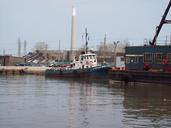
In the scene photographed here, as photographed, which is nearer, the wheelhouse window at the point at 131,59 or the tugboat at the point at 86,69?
the wheelhouse window at the point at 131,59

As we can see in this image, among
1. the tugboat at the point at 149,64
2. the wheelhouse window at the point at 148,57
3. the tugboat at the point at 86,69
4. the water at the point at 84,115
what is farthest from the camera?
the tugboat at the point at 86,69

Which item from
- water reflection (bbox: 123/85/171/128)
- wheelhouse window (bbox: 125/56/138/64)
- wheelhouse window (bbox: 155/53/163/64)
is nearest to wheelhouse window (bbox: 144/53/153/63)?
wheelhouse window (bbox: 155/53/163/64)

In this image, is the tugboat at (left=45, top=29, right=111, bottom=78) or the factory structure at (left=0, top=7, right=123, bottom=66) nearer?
the tugboat at (left=45, top=29, right=111, bottom=78)

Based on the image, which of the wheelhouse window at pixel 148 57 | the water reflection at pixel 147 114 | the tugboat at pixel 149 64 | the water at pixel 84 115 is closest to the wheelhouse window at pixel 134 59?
the tugboat at pixel 149 64

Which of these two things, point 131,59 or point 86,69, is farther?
point 86,69

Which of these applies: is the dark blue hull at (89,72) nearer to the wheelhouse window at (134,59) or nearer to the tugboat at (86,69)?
the tugboat at (86,69)

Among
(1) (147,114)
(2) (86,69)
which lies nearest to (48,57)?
(2) (86,69)

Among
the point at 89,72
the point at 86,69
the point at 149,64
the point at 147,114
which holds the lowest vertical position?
the point at 147,114

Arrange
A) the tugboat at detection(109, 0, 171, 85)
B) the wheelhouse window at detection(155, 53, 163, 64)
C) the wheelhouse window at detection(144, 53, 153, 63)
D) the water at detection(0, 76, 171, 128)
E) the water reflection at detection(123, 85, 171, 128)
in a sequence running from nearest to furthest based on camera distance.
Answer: the water at detection(0, 76, 171, 128) → the water reflection at detection(123, 85, 171, 128) → the tugboat at detection(109, 0, 171, 85) → the wheelhouse window at detection(155, 53, 163, 64) → the wheelhouse window at detection(144, 53, 153, 63)

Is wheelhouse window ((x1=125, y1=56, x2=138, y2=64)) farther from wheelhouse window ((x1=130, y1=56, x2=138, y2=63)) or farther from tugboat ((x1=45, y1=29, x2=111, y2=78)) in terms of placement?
tugboat ((x1=45, y1=29, x2=111, y2=78))

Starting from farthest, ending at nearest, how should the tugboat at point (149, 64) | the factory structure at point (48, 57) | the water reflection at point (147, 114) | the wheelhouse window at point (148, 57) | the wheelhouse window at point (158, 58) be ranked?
the factory structure at point (48, 57) < the wheelhouse window at point (148, 57) < the wheelhouse window at point (158, 58) < the tugboat at point (149, 64) < the water reflection at point (147, 114)

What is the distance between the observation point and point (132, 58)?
51969 mm

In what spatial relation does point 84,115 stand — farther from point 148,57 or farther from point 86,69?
point 86,69

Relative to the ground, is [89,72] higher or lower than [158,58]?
lower
